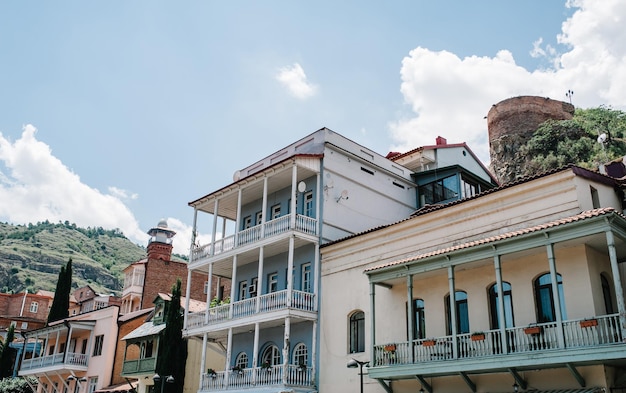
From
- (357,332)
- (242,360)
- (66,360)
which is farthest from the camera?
(66,360)

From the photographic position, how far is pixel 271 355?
24.6 m

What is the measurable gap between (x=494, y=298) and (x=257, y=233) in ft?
36.0

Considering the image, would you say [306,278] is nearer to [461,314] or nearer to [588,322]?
[461,314]

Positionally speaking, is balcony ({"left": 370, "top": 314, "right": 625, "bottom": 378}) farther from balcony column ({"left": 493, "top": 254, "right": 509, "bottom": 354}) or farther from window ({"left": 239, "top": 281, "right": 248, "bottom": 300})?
window ({"left": 239, "top": 281, "right": 248, "bottom": 300})

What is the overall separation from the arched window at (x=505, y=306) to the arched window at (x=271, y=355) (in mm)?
10081

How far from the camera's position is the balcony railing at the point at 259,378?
2148 centimetres

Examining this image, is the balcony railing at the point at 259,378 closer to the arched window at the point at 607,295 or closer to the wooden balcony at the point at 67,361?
the arched window at the point at 607,295

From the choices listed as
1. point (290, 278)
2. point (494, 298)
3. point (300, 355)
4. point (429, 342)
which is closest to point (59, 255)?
point (300, 355)

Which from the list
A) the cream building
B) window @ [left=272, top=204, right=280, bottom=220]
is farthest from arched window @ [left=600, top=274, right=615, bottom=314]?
window @ [left=272, top=204, right=280, bottom=220]

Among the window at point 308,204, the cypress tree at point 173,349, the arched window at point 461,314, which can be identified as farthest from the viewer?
the cypress tree at point 173,349

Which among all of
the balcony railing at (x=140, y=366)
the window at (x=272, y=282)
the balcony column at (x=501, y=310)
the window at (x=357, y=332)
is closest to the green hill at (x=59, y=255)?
the balcony railing at (x=140, y=366)

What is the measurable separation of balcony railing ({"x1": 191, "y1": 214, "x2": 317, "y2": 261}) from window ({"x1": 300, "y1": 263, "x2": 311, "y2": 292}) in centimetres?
154

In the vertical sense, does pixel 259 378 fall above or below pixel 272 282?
below

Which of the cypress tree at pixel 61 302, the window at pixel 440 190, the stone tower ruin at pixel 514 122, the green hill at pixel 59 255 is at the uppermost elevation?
the green hill at pixel 59 255
